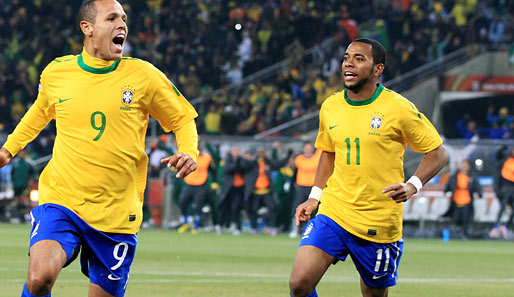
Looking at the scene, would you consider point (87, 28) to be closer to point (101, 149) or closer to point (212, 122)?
point (101, 149)

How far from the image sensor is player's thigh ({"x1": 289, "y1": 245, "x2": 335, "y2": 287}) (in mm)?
7250

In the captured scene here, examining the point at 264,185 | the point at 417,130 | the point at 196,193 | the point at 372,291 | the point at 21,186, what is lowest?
the point at 21,186

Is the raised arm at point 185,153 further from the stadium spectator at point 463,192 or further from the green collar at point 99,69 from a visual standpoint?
the stadium spectator at point 463,192

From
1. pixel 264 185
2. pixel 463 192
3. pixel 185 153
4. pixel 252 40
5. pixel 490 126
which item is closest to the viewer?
pixel 185 153

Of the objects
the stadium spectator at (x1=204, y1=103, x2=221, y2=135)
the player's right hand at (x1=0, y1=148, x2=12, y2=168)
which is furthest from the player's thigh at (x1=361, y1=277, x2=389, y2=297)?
the stadium spectator at (x1=204, y1=103, x2=221, y2=135)

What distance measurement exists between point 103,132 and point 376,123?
223 cm

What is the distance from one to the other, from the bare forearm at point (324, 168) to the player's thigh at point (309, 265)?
0.71 metres

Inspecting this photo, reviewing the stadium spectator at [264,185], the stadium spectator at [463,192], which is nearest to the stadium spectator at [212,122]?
the stadium spectator at [264,185]

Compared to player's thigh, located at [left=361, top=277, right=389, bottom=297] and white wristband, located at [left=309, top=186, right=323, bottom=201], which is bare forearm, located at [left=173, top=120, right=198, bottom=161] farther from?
player's thigh, located at [left=361, top=277, right=389, bottom=297]

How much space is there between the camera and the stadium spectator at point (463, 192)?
907 inches

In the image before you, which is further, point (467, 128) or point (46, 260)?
point (467, 128)

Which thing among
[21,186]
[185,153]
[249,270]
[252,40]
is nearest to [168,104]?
[185,153]

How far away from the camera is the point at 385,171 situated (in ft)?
25.0

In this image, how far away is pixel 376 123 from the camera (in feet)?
25.0
